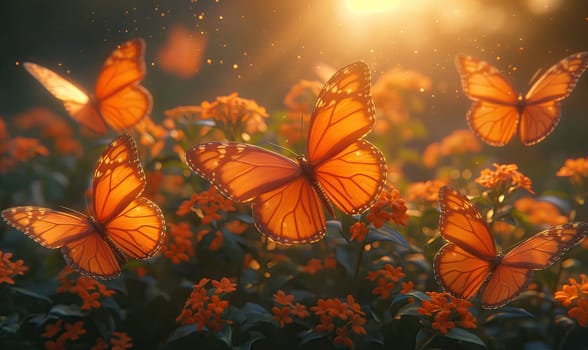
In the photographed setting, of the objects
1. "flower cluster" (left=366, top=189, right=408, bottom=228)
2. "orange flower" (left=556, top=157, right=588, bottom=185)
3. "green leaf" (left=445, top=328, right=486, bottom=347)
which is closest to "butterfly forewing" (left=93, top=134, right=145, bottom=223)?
"flower cluster" (left=366, top=189, right=408, bottom=228)

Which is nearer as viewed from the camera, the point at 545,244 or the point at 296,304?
the point at 545,244

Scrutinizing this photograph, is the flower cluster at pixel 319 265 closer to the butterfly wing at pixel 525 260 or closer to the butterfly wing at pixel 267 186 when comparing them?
the butterfly wing at pixel 267 186

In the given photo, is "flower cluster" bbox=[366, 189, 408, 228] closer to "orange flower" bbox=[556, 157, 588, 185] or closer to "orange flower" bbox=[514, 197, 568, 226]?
"orange flower" bbox=[556, 157, 588, 185]

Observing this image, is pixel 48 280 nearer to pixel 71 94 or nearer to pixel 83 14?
pixel 71 94

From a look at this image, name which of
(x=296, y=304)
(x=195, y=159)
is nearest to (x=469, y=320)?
(x=296, y=304)

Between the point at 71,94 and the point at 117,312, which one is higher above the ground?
the point at 71,94
